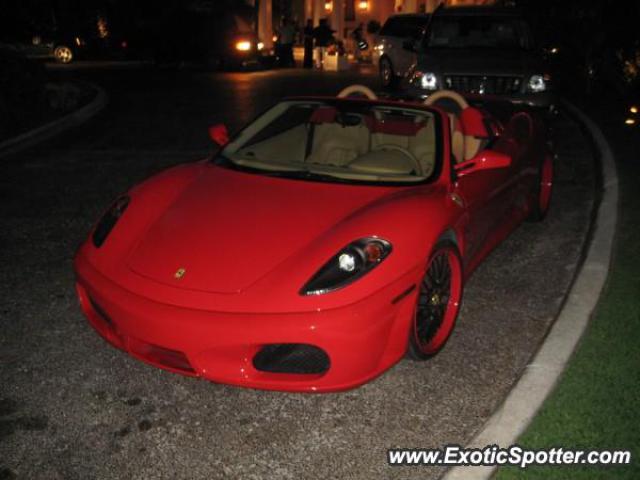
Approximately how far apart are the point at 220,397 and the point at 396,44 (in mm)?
15476

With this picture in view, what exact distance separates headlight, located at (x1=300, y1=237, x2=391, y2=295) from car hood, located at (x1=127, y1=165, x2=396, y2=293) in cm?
23

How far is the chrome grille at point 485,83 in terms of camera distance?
30.7 feet

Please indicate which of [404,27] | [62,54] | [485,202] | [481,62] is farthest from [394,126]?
[62,54]

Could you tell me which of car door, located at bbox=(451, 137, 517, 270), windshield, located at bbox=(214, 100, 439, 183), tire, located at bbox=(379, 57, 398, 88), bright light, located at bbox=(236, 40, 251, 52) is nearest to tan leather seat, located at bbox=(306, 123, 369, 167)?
windshield, located at bbox=(214, 100, 439, 183)

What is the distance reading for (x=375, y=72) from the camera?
77.0 feet

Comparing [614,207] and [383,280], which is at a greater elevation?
[383,280]

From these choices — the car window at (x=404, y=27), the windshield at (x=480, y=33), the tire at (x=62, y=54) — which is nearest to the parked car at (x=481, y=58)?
the windshield at (x=480, y=33)

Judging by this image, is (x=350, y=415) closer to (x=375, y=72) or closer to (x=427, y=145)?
(x=427, y=145)

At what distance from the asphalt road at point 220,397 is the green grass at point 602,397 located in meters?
0.29

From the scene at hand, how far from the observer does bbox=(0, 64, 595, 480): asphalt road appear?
2.96m

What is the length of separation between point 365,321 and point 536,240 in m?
3.28

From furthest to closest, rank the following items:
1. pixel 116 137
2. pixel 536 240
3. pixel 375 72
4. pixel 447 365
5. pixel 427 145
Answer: pixel 375 72 < pixel 116 137 < pixel 536 240 < pixel 427 145 < pixel 447 365

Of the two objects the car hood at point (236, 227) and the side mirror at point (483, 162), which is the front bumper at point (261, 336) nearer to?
the car hood at point (236, 227)

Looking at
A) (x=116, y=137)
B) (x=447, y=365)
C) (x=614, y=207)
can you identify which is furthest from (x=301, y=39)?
(x=447, y=365)
